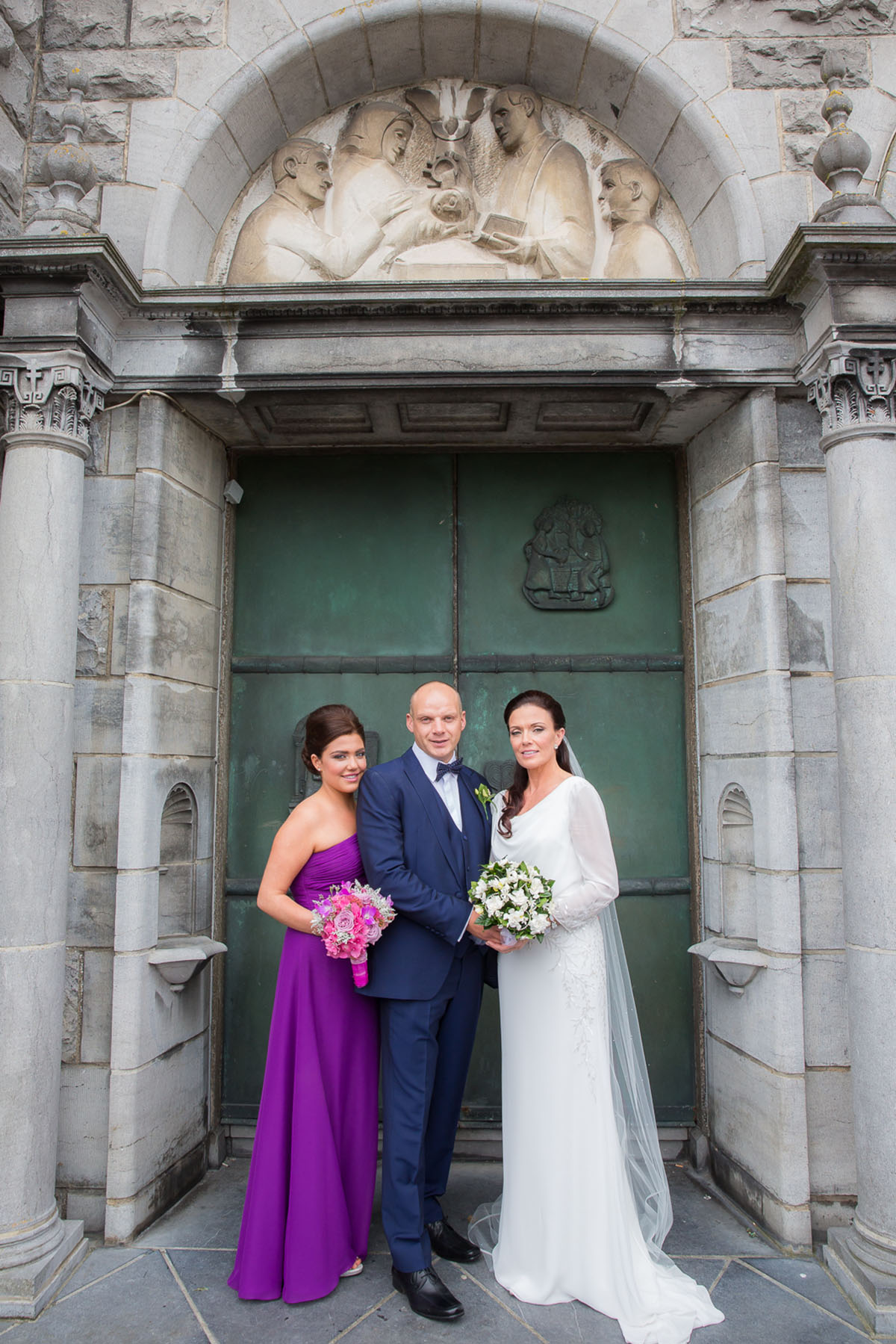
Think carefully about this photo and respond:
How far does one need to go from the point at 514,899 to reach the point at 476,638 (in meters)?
1.74

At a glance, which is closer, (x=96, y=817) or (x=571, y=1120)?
(x=571, y=1120)

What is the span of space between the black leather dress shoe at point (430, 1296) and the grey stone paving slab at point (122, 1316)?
2.11ft

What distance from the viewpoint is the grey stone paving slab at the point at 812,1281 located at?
8.93 feet

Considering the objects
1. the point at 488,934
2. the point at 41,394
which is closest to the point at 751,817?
the point at 488,934

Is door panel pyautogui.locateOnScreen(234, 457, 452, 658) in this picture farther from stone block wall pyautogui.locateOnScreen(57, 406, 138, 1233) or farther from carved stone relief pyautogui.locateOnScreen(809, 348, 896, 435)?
carved stone relief pyautogui.locateOnScreen(809, 348, 896, 435)

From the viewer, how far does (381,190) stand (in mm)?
3883

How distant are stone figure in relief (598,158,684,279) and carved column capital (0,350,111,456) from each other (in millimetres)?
2357

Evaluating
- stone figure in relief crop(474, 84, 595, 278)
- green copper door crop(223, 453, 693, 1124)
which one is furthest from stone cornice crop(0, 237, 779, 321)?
green copper door crop(223, 453, 693, 1124)

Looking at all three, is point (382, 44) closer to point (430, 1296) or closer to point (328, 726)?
point (328, 726)

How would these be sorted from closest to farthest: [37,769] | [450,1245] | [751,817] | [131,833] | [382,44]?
[450,1245] → [37,769] → [131,833] → [751,817] → [382,44]

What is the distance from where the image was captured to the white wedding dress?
2.63 m

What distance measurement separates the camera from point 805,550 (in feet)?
11.3

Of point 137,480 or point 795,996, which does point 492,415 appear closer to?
point 137,480

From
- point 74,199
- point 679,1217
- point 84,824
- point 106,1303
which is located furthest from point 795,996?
point 74,199
